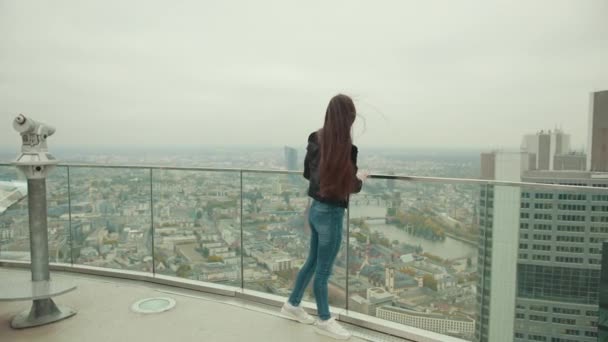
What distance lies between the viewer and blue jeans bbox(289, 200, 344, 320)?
229cm

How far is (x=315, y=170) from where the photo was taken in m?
2.35

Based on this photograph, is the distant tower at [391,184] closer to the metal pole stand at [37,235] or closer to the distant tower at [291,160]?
the distant tower at [291,160]

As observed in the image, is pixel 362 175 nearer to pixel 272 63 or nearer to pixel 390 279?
pixel 390 279

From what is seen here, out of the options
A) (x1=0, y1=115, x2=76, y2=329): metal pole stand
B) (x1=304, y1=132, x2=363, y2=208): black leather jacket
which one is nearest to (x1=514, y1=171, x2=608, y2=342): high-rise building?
(x1=304, y1=132, x2=363, y2=208): black leather jacket

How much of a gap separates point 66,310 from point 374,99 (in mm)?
2878

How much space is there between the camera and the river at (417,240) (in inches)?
100.0

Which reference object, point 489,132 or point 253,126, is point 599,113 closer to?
point 489,132

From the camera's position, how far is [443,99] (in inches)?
379

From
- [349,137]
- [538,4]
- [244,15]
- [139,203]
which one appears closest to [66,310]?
[139,203]

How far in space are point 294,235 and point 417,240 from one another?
105 cm

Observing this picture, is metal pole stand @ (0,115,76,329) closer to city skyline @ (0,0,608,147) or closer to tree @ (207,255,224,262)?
tree @ (207,255,224,262)

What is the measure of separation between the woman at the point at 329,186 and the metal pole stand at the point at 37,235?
1.87 m

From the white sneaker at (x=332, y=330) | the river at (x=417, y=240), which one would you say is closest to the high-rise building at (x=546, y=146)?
the river at (x=417, y=240)

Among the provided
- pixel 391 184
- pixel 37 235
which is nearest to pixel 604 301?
pixel 391 184
